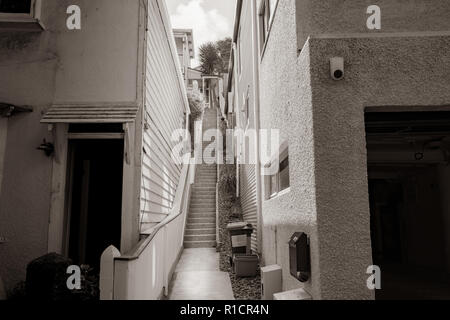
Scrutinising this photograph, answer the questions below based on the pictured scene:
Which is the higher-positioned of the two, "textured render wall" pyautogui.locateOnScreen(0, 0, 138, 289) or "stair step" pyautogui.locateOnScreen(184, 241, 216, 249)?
"textured render wall" pyautogui.locateOnScreen(0, 0, 138, 289)

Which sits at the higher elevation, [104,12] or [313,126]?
[104,12]

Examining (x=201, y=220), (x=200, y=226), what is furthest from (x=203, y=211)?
(x=200, y=226)

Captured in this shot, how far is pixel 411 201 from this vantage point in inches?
440

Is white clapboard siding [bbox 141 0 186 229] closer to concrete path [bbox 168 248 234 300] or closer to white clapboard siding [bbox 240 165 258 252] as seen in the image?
concrete path [bbox 168 248 234 300]

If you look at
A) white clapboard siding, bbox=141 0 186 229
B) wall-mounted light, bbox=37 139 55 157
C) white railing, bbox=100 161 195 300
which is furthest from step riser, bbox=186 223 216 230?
wall-mounted light, bbox=37 139 55 157

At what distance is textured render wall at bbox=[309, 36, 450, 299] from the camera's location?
398 centimetres

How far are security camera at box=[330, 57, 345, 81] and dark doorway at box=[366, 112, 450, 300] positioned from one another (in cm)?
94

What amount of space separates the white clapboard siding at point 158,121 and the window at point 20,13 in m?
2.02

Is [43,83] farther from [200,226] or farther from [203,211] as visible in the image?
[203,211]

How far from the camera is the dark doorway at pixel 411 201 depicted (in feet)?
20.1
